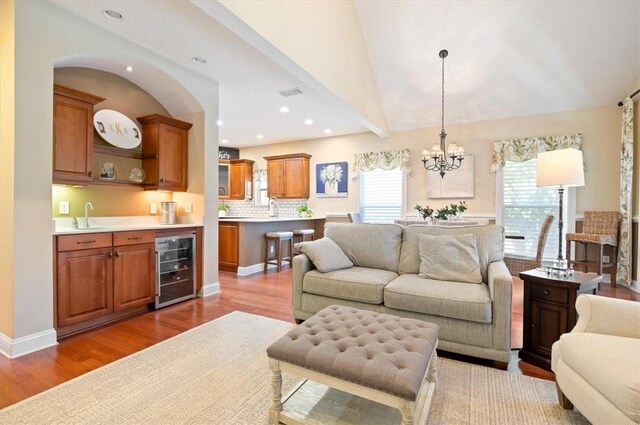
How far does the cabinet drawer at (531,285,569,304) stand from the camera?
7.04 ft

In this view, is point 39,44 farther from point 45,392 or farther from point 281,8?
point 45,392

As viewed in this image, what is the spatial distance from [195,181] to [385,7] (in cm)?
349

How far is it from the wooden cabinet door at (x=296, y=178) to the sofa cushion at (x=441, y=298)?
4961mm

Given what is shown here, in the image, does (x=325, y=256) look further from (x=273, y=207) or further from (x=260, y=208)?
(x=260, y=208)

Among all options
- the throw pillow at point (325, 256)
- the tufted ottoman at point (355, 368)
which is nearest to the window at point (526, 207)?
the throw pillow at point (325, 256)

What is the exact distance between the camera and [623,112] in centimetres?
466

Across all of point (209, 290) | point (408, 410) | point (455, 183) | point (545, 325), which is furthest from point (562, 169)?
point (209, 290)

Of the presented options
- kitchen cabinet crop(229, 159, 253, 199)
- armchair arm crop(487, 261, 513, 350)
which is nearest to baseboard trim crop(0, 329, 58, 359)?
armchair arm crop(487, 261, 513, 350)

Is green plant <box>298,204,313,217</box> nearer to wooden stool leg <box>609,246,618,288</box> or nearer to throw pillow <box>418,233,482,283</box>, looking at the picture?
throw pillow <box>418,233,482,283</box>

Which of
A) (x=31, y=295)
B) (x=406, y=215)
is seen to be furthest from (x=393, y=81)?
(x=31, y=295)

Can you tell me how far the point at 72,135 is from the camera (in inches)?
115

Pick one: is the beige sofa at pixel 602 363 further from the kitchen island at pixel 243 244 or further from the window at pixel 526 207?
the kitchen island at pixel 243 244

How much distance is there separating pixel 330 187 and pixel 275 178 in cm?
140

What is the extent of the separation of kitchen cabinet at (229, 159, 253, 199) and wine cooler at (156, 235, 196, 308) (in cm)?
438
